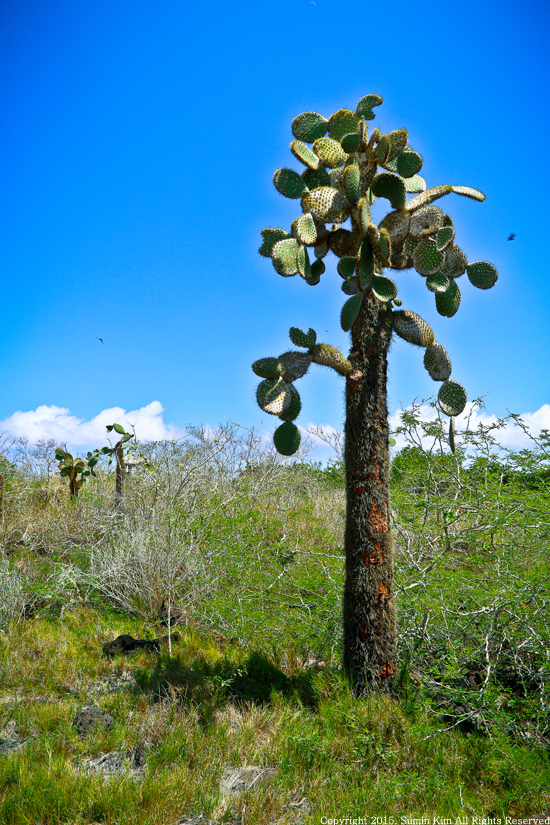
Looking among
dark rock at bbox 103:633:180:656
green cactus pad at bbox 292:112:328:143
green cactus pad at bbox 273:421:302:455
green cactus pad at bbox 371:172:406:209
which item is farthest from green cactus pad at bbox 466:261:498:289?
dark rock at bbox 103:633:180:656

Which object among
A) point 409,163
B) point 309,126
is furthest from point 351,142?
point 309,126

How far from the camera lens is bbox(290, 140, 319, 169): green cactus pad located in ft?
13.4

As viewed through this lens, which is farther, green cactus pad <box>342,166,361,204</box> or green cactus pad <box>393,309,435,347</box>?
green cactus pad <box>393,309,435,347</box>

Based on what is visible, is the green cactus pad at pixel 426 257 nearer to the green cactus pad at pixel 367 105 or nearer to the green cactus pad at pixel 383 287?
the green cactus pad at pixel 383 287

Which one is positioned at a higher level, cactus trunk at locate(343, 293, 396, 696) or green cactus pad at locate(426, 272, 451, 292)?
green cactus pad at locate(426, 272, 451, 292)

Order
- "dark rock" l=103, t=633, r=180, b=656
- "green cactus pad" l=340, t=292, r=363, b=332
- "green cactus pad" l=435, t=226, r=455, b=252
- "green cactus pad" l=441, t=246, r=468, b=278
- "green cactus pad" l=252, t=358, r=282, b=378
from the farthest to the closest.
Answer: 1. "dark rock" l=103, t=633, r=180, b=656
2. "green cactus pad" l=441, t=246, r=468, b=278
3. "green cactus pad" l=435, t=226, r=455, b=252
4. "green cactus pad" l=252, t=358, r=282, b=378
5. "green cactus pad" l=340, t=292, r=363, b=332

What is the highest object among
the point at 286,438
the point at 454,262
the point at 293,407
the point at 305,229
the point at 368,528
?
the point at 454,262

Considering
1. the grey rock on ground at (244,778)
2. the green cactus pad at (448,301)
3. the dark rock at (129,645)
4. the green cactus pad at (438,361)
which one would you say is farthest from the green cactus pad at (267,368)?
the dark rock at (129,645)

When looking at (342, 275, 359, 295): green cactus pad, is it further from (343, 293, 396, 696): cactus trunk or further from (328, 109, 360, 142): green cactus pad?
(328, 109, 360, 142): green cactus pad

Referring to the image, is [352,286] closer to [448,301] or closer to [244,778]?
[448,301]

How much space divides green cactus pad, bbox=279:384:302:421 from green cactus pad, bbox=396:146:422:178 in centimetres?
185

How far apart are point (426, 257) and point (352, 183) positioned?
890 millimetres

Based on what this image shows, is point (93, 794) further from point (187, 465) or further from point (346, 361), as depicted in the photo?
point (187, 465)

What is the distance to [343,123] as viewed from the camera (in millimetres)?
4285
